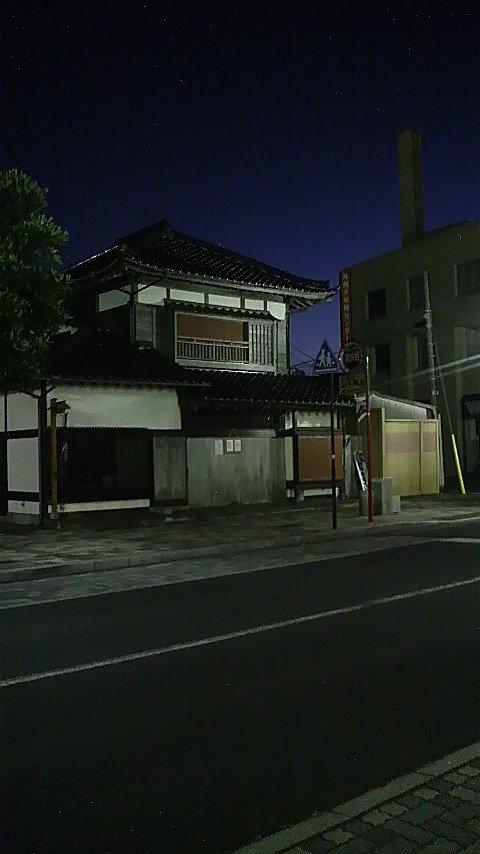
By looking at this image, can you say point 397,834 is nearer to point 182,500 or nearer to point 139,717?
point 139,717

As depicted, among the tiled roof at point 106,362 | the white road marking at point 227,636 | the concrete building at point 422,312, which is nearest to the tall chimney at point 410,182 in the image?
the concrete building at point 422,312

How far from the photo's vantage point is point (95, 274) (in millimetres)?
23141

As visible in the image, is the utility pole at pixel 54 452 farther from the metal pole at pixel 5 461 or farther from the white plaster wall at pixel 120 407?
the metal pole at pixel 5 461

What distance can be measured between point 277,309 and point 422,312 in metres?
20.0

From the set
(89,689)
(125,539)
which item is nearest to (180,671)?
(89,689)

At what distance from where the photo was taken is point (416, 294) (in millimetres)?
44469

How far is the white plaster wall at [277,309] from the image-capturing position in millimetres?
25734

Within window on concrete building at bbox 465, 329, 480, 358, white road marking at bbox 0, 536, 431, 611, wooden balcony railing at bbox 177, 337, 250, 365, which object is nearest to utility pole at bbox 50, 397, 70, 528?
wooden balcony railing at bbox 177, 337, 250, 365

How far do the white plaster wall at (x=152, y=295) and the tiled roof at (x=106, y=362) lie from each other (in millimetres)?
1341

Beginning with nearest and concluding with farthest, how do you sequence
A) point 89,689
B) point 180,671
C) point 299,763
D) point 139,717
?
point 299,763
point 139,717
point 89,689
point 180,671

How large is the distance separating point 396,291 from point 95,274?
85.6ft

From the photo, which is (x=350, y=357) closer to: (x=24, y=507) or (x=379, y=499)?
(x=379, y=499)

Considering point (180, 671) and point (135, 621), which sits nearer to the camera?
point (180, 671)

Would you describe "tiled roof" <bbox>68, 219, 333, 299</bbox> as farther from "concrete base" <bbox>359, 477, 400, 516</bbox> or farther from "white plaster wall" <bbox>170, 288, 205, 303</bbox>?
"concrete base" <bbox>359, 477, 400, 516</bbox>
